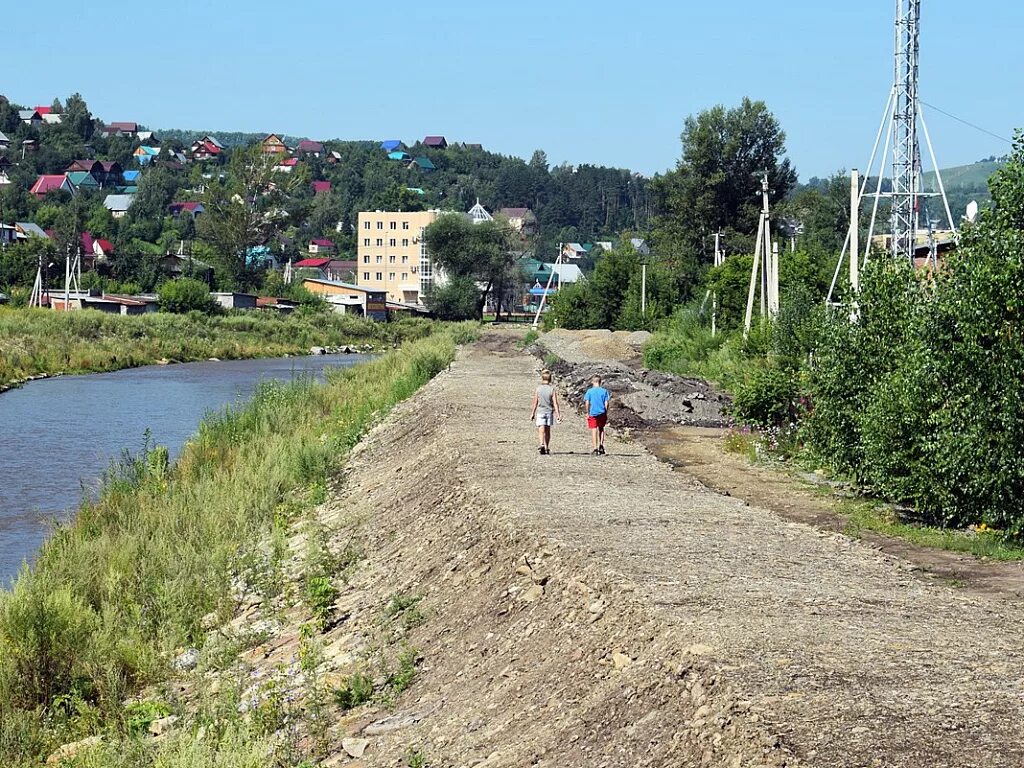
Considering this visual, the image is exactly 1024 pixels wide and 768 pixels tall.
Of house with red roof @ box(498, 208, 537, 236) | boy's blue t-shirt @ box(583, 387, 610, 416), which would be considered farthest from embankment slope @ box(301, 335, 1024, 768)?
house with red roof @ box(498, 208, 537, 236)

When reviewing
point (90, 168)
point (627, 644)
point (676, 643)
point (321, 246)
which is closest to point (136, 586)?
point (627, 644)

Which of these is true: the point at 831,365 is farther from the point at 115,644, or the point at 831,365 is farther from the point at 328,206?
the point at 328,206

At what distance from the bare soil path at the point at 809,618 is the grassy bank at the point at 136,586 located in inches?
122

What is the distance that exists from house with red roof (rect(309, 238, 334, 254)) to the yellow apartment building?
30.3m

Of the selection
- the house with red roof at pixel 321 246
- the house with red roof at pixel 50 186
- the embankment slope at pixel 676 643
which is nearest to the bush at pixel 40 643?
the embankment slope at pixel 676 643

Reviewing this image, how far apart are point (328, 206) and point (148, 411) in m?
152

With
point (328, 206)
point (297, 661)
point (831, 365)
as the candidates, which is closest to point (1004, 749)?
point (297, 661)

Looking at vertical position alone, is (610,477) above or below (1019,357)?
below

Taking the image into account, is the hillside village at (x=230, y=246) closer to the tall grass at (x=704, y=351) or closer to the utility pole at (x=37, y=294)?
the utility pole at (x=37, y=294)

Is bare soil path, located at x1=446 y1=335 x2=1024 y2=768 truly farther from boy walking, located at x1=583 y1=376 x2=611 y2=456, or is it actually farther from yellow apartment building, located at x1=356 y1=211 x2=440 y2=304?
yellow apartment building, located at x1=356 y1=211 x2=440 y2=304

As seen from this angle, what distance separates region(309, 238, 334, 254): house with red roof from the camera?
554 feet

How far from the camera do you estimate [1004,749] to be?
6598 millimetres

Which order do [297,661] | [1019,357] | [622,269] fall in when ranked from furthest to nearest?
[622,269]
[1019,357]
[297,661]

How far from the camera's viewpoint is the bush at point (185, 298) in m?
91.6
